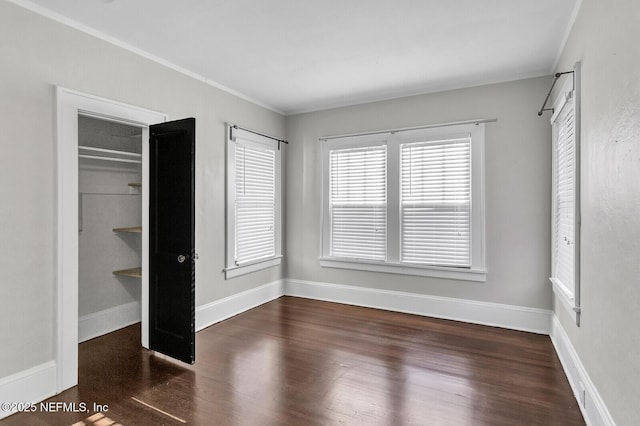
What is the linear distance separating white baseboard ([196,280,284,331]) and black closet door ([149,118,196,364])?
0.71 metres

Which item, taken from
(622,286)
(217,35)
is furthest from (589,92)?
(217,35)

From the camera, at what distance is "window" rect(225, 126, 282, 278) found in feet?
14.1

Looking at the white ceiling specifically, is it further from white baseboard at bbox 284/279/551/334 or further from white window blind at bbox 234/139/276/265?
white baseboard at bbox 284/279/551/334

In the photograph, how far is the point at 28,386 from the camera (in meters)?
2.40

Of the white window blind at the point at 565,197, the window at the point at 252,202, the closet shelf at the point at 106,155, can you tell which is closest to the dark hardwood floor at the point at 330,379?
the white window blind at the point at 565,197

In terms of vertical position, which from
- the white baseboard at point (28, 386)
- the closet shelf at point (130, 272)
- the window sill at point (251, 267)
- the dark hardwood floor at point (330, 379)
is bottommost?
the dark hardwood floor at point (330, 379)

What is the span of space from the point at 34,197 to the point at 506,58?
4244 mm

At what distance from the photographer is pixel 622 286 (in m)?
1.68

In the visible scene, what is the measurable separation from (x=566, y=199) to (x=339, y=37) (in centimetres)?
243

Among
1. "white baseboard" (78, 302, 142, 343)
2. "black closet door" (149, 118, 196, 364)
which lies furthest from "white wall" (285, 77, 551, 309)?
"white baseboard" (78, 302, 142, 343)

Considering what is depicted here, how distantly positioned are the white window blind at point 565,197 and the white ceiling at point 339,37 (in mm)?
738

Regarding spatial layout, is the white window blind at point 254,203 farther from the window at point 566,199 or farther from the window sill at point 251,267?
the window at point 566,199

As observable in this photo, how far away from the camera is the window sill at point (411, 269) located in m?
4.09

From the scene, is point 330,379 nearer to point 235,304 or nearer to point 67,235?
point 235,304
